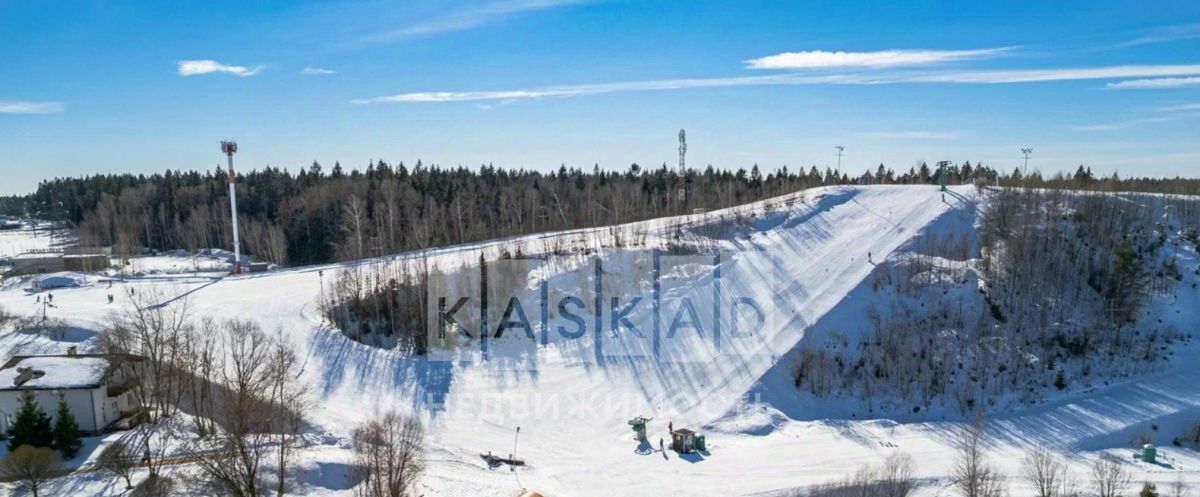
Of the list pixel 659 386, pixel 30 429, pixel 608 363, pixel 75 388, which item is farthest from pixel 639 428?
pixel 30 429

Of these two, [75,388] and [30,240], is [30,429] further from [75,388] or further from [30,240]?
[30,240]

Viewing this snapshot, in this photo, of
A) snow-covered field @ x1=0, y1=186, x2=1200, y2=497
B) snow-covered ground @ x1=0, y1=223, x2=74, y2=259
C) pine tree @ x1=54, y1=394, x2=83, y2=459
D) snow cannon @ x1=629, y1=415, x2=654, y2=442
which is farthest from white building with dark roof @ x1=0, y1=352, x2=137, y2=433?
snow-covered ground @ x1=0, y1=223, x2=74, y2=259

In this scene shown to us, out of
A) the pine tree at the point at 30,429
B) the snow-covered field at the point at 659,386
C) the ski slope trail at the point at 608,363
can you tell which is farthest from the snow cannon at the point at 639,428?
the pine tree at the point at 30,429

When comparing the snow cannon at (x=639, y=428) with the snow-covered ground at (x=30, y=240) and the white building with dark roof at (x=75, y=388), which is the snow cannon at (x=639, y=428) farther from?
the snow-covered ground at (x=30, y=240)

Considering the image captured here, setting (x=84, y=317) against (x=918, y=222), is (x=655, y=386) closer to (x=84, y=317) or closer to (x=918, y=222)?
(x=918, y=222)

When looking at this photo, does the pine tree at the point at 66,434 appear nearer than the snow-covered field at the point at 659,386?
Yes

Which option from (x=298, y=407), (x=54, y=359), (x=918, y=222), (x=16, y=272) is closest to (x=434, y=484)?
(x=298, y=407)

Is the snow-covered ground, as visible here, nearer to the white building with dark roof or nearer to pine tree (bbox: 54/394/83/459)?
the white building with dark roof
